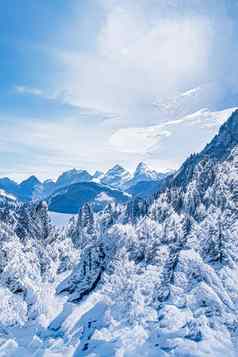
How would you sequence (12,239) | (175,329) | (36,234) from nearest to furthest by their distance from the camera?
(175,329) → (12,239) → (36,234)

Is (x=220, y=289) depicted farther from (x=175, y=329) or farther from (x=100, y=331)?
(x=100, y=331)

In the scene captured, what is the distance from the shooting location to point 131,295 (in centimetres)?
6222

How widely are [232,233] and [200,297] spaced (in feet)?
51.5

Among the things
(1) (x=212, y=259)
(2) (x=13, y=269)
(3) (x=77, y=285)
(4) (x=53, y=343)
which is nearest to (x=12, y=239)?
(2) (x=13, y=269)

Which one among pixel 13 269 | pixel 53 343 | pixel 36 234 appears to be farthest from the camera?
pixel 36 234

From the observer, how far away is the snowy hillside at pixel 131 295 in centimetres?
5403

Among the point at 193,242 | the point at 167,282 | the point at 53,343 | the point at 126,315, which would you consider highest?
the point at 193,242

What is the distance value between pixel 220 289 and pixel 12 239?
4124 centimetres

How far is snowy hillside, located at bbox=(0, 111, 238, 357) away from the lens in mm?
54031

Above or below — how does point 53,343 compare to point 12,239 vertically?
below

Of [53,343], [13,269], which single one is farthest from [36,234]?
[53,343]

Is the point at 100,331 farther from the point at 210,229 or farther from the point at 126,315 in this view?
the point at 210,229

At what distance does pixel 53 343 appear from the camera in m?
58.0

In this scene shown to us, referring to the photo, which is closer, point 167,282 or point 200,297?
point 200,297
